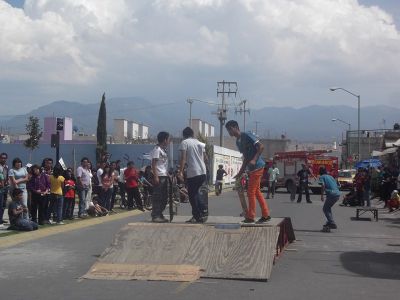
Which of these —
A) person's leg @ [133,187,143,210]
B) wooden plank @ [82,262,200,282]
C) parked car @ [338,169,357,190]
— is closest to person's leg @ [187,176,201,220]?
wooden plank @ [82,262,200,282]

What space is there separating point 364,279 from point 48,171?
10162mm

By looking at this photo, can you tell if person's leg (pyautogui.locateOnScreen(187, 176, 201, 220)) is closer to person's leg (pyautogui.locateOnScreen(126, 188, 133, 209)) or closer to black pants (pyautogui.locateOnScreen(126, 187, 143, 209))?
black pants (pyautogui.locateOnScreen(126, 187, 143, 209))

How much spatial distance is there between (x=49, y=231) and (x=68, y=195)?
297cm

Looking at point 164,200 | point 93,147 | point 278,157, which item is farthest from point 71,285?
point 93,147

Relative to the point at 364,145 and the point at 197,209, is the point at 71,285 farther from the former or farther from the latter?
the point at 364,145

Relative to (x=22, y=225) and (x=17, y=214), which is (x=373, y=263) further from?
(x=17, y=214)

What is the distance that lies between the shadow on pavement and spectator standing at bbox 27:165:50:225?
→ 26.5ft

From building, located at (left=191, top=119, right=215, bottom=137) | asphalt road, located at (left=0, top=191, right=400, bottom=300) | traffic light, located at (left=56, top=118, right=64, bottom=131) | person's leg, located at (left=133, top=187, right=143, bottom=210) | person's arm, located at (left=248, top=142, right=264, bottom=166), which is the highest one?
building, located at (left=191, top=119, right=215, bottom=137)

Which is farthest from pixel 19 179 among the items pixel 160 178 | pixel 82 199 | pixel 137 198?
pixel 137 198

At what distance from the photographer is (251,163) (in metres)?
10.9

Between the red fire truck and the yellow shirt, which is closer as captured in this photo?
the yellow shirt

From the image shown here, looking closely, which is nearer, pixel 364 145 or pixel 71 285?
pixel 71 285

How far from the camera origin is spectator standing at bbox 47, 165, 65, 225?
1645 centimetres

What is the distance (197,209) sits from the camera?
11.1m
